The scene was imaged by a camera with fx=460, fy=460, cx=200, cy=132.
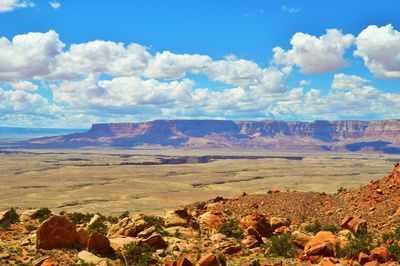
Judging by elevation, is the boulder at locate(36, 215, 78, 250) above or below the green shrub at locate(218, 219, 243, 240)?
above

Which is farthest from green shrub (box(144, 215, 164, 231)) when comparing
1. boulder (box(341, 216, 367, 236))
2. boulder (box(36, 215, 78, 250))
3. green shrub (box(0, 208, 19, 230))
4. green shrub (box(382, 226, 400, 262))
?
green shrub (box(382, 226, 400, 262))

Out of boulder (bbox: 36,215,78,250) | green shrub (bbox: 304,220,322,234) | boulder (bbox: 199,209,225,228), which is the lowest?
green shrub (bbox: 304,220,322,234)

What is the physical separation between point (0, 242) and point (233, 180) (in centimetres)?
16635

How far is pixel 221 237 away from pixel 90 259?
31.9ft

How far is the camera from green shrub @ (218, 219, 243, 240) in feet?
104

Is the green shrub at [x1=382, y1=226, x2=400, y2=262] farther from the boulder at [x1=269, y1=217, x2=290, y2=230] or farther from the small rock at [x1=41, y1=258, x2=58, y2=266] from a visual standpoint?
the small rock at [x1=41, y1=258, x2=58, y2=266]


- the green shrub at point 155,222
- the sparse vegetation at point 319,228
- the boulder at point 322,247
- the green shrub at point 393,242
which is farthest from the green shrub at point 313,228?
the green shrub at point 155,222

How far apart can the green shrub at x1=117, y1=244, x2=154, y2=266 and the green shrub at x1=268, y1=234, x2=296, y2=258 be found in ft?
25.2

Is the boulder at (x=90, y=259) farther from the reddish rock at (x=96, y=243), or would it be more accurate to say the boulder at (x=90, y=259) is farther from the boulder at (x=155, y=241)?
the boulder at (x=155, y=241)

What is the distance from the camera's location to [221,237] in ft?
101

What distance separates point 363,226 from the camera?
111ft

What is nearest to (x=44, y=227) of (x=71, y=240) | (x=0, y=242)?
(x=71, y=240)

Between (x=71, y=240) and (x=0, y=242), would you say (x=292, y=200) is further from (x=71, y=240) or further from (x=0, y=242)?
(x=0, y=242)

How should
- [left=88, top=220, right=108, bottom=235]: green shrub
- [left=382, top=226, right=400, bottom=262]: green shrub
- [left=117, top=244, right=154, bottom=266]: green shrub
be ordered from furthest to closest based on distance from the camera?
1. [left=88, top=220, right=108, bottom=235]: green shrub
2. [left=382, top=226, right=400, bottom=262]: green shrub
3. [left=117, top=244, right=154, bottom=266]: green shrub
